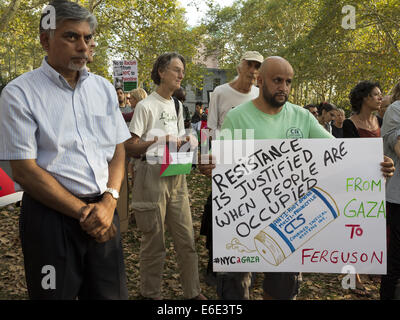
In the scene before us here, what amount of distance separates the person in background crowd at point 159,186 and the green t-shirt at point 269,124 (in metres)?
0.89

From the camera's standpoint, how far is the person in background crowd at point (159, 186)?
3473 mm

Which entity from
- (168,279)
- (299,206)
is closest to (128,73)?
(168,279)

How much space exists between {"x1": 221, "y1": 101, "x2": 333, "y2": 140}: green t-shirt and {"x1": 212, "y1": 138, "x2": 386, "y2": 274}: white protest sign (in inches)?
4.4

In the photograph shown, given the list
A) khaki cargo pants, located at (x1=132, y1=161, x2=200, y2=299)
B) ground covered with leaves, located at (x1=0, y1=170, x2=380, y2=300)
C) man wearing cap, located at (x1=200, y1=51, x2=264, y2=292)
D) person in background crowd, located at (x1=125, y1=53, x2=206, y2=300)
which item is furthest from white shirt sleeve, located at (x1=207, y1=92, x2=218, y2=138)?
ground covered with leaves, located at (x1=0, y1=170, x2=380, y2=300)

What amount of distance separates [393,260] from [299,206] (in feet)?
4.15

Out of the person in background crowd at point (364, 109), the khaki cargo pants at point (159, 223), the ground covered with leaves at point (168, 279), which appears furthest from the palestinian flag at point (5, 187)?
the person in background crowd at point (364, 109)

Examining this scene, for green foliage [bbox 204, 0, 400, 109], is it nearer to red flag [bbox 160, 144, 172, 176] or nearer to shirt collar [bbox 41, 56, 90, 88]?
red flag [bbox 160, 144, 172, 176]

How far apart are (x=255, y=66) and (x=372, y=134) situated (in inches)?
55.8

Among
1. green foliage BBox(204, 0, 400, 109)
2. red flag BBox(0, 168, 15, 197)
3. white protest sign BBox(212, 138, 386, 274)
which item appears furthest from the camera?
green foliage BBox(204, 0, 400, 109)

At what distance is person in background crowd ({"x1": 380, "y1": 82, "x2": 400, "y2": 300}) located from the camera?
314 centimetres

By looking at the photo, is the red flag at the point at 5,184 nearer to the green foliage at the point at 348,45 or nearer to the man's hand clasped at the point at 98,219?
the man's hand clasped at the point at 98,219

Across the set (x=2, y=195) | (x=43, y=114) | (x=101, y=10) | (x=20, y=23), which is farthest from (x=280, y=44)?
(x=43, y=114)

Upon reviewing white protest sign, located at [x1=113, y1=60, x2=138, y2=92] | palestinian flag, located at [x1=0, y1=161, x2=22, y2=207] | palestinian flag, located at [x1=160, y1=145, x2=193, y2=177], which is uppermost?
white protest sign, located at [x1=113, y1=60, x2=138, y2=92]

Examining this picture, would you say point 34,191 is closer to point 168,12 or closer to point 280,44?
point 168,12
